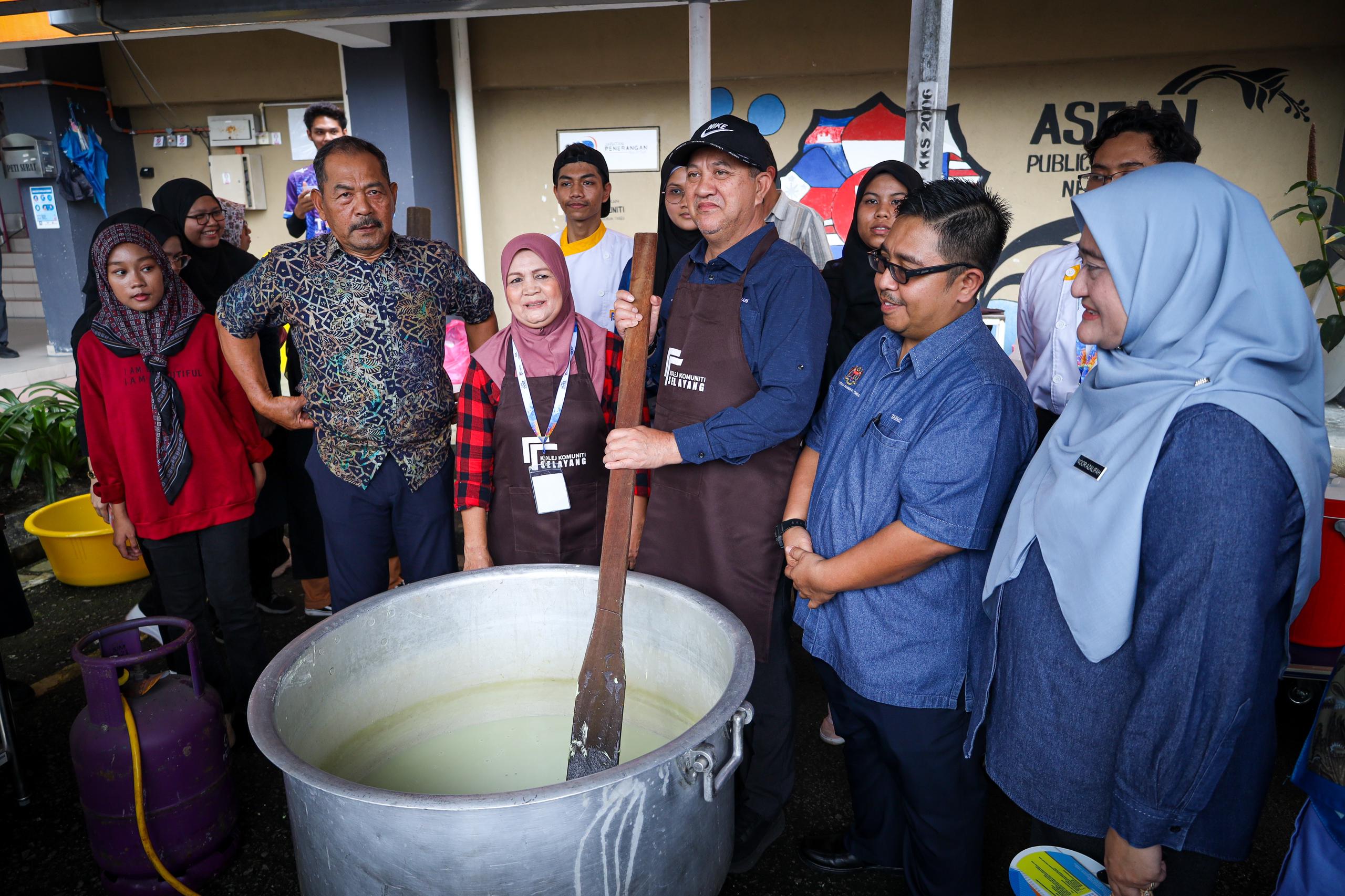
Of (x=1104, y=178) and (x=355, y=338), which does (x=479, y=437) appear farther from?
(x=1104, y=178)

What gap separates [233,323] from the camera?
263cm

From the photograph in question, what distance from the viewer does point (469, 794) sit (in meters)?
1.62

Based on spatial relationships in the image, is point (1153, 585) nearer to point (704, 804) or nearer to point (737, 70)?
point (704, 804)

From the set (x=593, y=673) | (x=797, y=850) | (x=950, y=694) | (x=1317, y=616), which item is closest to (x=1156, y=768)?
(x=950, y=694)

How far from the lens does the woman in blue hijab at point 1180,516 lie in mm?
1247

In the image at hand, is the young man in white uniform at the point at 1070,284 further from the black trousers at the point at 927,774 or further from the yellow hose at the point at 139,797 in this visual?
the yellow hose at the point at 139,797

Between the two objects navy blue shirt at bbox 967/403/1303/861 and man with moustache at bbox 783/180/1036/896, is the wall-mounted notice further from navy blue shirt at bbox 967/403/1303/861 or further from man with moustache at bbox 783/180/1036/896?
navy blue shirt at bbox 967/403/1303/861

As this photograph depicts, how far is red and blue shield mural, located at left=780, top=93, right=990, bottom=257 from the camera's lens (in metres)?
6.21

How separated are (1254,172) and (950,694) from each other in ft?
18.5

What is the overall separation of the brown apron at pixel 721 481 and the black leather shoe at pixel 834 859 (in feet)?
1.97

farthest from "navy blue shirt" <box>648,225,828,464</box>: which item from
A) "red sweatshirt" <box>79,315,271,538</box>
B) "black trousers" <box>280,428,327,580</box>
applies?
"black trousers" <box>280,428,327,580</box>

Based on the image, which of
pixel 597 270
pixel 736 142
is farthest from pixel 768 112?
pixel 736 142

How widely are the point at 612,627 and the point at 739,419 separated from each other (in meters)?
0.57

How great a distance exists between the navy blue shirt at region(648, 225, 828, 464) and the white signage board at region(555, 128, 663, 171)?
196 inches
